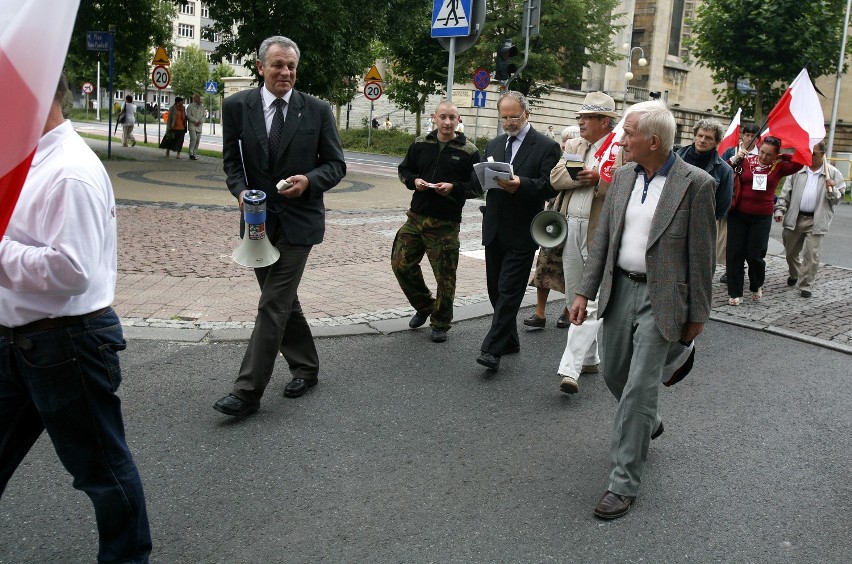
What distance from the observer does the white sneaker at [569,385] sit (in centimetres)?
542

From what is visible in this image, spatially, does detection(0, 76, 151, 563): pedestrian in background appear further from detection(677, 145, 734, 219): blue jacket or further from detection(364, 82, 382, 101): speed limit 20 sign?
detection(364, 82, 382, 101): speed limit 20 sign

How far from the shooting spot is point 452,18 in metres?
9.30

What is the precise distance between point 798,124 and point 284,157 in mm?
6779

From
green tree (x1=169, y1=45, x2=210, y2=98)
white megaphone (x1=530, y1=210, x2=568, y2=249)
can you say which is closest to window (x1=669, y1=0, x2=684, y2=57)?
green tree (x1=169, y1=45, x2=210, y2=98)

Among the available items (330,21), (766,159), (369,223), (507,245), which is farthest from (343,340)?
(330,21)

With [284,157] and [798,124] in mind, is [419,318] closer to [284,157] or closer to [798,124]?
[284,157]

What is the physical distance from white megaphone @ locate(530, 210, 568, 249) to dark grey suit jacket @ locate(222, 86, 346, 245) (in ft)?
5.37

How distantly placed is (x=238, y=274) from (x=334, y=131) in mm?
3919

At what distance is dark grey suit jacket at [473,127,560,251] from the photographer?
6008 mm

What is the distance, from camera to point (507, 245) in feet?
19.8

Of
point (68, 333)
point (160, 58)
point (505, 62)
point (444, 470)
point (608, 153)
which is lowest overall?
point (444, 470)

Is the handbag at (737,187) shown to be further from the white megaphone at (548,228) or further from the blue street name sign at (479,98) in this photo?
the blue street name sign at (479,98)

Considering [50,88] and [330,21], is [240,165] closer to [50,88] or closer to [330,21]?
[50,88]

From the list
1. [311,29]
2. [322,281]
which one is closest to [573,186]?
[322,281]
